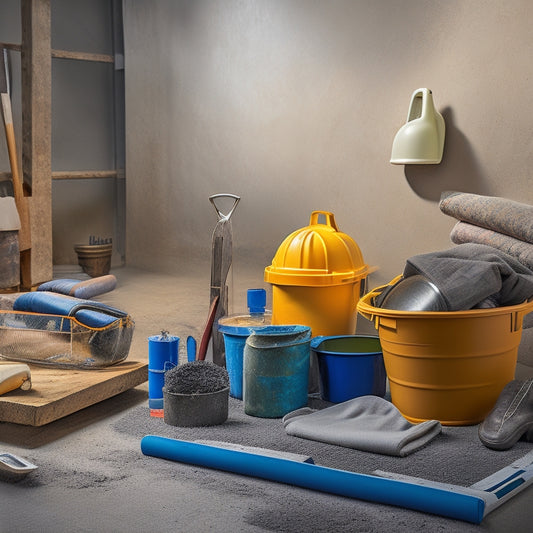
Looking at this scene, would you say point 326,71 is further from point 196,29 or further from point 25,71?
point 25,71

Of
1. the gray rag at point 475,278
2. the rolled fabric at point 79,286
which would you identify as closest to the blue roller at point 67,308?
the rolled fabric at point 79,286

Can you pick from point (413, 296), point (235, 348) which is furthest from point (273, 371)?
point (413, 296)

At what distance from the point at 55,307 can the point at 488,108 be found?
2.17m

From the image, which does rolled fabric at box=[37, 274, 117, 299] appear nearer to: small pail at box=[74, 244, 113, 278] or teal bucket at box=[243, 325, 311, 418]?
small pail at box=[74, 244, 113, 278]

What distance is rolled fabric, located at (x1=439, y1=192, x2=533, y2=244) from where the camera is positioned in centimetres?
319

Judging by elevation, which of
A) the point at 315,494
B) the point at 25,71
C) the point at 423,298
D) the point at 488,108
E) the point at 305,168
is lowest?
the point at 315,494

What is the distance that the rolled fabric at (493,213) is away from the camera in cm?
319

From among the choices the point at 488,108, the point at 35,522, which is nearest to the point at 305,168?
the point at 488,108

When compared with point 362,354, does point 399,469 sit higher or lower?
lower

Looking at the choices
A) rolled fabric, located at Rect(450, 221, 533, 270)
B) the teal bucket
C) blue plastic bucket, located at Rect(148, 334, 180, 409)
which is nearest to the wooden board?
blue plastic bucket, located at Rect(148, 334, 180, 409)

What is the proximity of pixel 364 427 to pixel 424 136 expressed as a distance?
1673 mm

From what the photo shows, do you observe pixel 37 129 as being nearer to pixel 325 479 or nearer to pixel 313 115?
pixel 313 115

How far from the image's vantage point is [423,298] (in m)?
2.70

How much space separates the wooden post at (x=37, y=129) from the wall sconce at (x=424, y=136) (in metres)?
2.71
